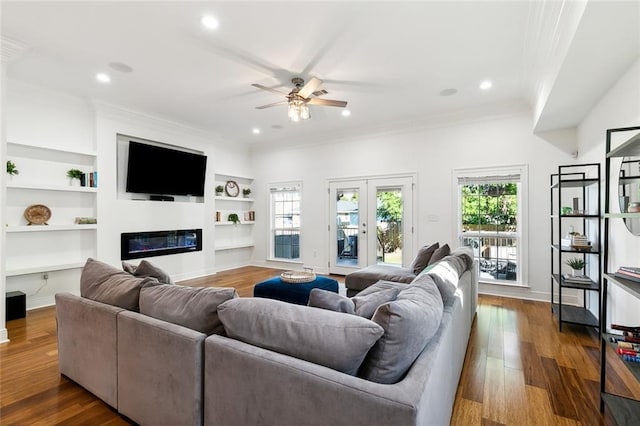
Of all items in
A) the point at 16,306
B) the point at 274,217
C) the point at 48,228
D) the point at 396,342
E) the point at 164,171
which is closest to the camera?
the point at 396,342

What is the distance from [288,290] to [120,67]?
3.27 meters

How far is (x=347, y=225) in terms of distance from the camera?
6.27 m

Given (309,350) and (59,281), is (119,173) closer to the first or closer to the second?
(59,281)

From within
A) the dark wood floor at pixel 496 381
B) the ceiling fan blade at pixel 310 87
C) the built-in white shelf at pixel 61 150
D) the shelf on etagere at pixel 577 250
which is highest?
the ceiling fan blade at pixel 310 87

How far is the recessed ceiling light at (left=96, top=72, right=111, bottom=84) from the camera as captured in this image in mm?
3812

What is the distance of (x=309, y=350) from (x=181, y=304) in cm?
87

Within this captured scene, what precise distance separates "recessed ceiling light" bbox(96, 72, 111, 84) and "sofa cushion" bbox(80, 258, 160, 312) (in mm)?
2685

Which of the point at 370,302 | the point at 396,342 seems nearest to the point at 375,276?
the point at 370,302

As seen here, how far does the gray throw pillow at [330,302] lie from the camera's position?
153 cm

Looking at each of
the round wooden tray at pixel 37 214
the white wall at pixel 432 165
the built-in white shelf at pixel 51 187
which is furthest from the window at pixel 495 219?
the round wooden tray at pixel 37 214

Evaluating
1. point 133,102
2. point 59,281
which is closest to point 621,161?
A: point 133,102

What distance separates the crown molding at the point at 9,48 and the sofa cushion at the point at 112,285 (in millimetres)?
2497

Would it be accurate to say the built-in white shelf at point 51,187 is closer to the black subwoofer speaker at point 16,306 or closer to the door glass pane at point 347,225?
the black subwoofer speaker at point 16,306

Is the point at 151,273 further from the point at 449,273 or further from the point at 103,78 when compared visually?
the point at 103,78
